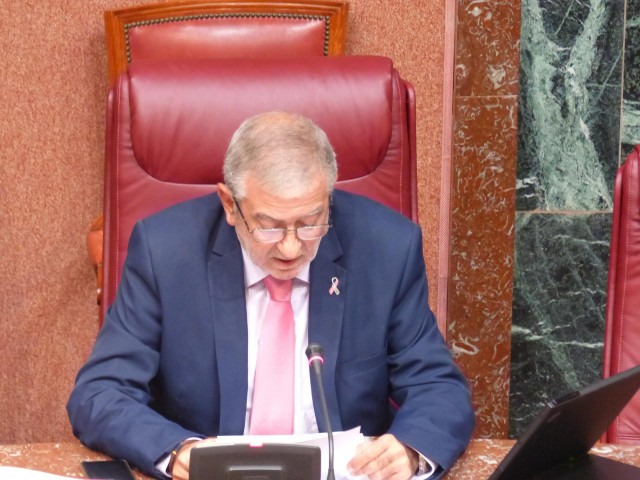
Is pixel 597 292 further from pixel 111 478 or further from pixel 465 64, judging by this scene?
pixel 111 478

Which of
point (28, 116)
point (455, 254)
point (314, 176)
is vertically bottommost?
point (455, 254)

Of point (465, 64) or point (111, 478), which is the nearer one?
point (111, 478)

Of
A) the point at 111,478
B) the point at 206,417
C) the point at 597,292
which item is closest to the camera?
the point at 111,478

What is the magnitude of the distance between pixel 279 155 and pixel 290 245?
159 millimetres

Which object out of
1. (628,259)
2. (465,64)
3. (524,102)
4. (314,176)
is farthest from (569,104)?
(314,176)

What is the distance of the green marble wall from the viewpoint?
2594 millimetres

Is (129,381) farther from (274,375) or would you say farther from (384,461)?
(384,461)

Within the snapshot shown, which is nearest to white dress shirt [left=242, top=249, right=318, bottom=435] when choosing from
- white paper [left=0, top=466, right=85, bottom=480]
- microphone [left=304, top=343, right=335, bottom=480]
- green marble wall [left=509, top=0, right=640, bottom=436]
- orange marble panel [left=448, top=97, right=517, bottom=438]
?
microphone [left=304, top=343, right=335, bottom=480]

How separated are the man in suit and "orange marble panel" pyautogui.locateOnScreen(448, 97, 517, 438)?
0.97m

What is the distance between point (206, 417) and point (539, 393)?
5.03ft

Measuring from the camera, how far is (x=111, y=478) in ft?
3.89

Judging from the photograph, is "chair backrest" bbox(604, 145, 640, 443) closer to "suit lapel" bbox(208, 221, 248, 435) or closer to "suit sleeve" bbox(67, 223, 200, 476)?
"suit lapel" bbox(208, 221, 248, 435)

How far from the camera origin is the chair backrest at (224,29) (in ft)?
7.47

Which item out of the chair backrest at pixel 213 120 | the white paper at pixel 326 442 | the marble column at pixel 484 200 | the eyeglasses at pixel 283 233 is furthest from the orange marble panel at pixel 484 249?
the white paper at pixel 326 442
